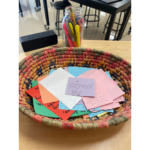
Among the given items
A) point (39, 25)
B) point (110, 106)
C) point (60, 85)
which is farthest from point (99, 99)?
point (39, 25)

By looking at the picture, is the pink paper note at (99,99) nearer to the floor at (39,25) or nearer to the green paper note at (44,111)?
the green paper note at (44,111)

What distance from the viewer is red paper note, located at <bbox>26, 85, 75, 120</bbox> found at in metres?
0.42

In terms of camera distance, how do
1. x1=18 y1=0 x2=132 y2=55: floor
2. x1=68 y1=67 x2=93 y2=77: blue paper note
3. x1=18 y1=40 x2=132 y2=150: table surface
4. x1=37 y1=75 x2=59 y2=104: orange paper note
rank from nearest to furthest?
x1=18 y1=40 x2=132 y2=150: table surface
x1=37 y1=75 x2=59 y2=104: orange paper note
x1=68 y1=67 x2=93 y2=77: blue paper note
x1=18 y1=0 x2=132 y2=55: floor

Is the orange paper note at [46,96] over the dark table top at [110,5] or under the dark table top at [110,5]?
under

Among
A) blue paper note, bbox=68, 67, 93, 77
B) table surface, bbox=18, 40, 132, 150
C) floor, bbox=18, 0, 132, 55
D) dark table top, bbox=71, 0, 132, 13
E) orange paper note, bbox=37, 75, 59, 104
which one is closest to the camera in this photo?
table surface, bbox=18, 40, 132, 150

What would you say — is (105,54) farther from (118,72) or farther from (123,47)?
(123,47)

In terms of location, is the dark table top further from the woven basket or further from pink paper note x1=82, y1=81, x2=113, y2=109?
pink paper note x1=82, y1=81, x2=113, y2=109

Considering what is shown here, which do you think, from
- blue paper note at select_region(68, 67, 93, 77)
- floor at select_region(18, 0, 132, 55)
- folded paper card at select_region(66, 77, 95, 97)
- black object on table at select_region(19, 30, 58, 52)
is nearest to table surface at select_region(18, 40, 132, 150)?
folded paper card at select_region(66, 77, 95, 97)

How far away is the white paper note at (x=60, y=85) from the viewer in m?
0.46

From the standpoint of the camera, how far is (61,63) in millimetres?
578

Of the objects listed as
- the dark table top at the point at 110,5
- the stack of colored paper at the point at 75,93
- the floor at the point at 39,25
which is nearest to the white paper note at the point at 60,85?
the stack of colored paper at the point at 75,93

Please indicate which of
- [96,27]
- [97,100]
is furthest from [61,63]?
[96,27]

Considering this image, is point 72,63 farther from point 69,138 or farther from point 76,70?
point 69,138

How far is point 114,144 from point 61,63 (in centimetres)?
40
